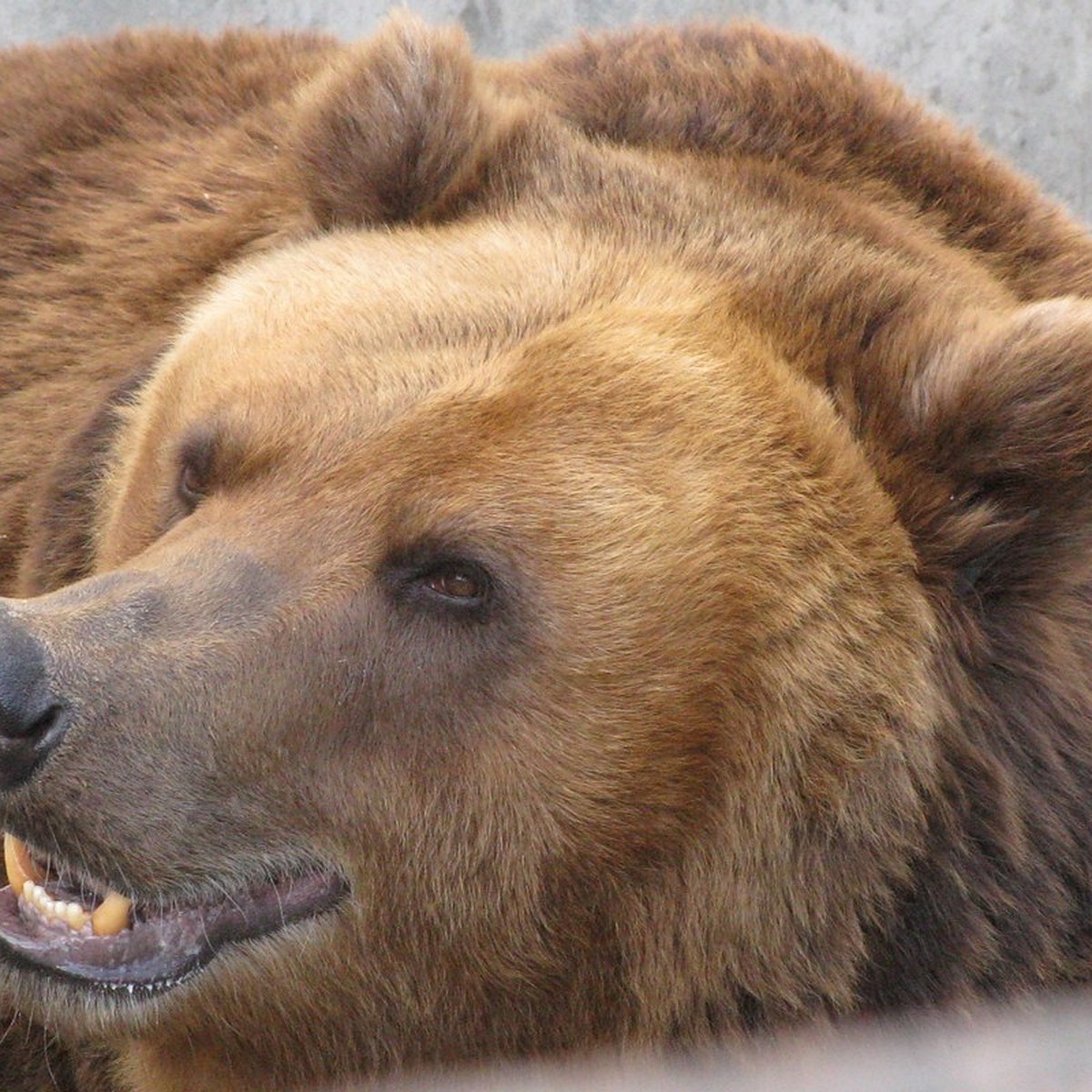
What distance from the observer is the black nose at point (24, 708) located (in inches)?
110

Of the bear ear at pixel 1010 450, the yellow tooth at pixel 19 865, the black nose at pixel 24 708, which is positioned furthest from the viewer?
the yellow tooth at pixel 19 865

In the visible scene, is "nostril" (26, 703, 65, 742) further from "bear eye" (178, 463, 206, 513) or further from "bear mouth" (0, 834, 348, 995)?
"bear eye" (178, 463, 206, 513)

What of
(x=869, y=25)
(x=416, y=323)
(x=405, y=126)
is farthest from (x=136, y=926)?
(x=869, y=25)

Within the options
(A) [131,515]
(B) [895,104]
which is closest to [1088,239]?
(B) [895,104]

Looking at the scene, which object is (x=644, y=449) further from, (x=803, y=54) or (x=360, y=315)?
(x=803, y=54)

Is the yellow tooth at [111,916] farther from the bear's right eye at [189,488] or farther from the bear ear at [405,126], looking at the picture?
the bear ear at [405,126]

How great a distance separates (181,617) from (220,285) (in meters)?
1.35

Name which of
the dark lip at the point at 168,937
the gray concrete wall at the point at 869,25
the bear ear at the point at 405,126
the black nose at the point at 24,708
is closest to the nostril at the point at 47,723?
the black nose at the point at 24,708

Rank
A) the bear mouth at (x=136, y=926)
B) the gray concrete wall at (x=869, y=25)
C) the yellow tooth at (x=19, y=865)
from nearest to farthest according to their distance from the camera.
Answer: the bear mouth at (x=136, y=926) < the yellow tooth at (x=19, y=865) < the gray concrete wall at (x=869, y=25)

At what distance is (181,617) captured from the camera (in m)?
3.06

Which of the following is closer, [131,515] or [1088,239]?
[131,515]

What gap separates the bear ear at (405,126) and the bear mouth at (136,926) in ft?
5.12

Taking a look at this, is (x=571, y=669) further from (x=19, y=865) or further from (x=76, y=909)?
(x=19, y=865)

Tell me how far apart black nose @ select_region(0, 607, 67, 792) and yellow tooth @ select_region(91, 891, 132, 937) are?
43 cm
